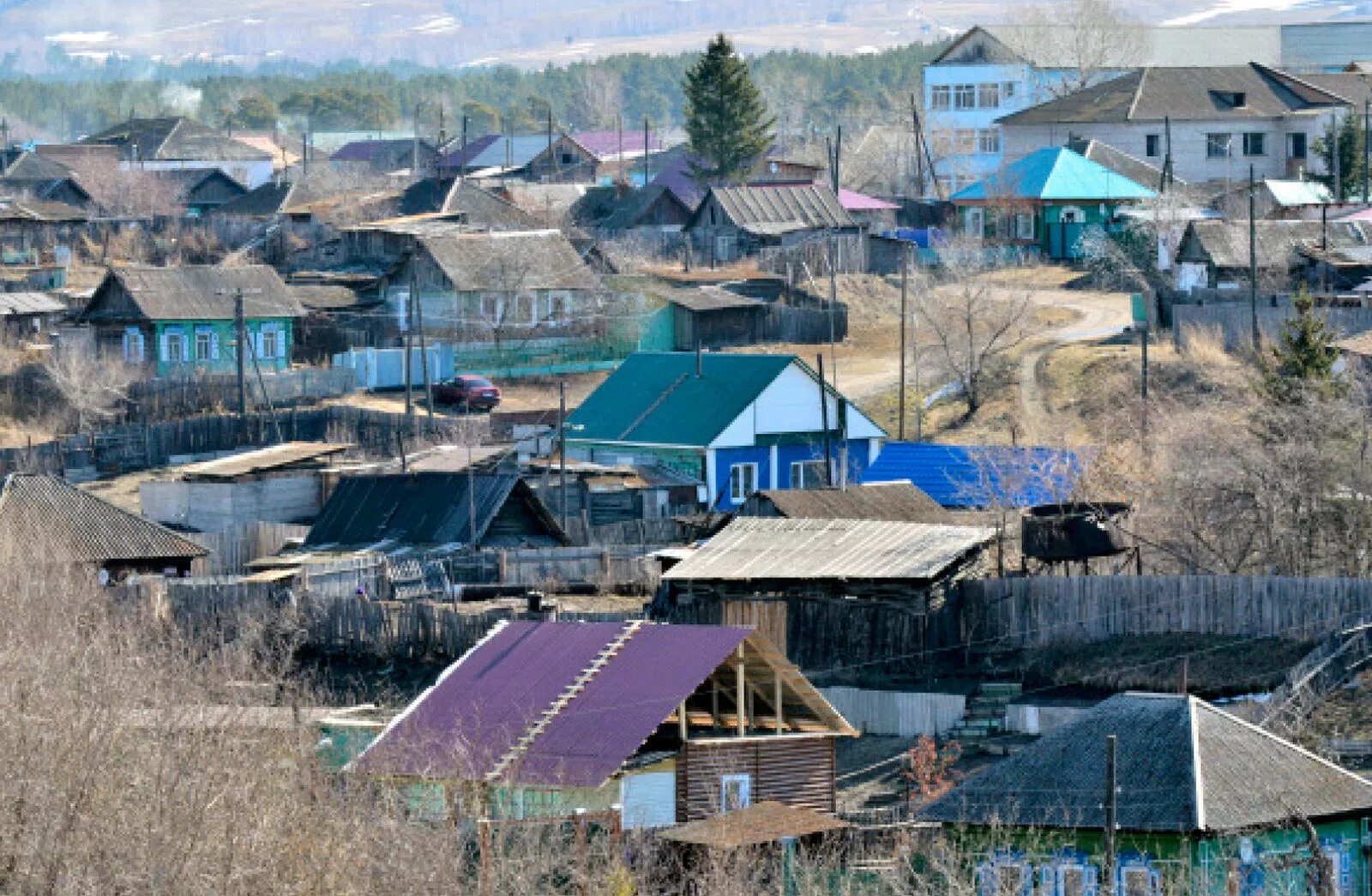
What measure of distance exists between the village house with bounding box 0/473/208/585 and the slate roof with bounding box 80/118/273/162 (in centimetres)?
6673

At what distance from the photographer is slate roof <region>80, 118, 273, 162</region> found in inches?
4070

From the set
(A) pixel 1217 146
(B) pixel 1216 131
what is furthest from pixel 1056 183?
(B) pixel 1216 131

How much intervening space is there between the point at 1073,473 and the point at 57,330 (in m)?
26.4

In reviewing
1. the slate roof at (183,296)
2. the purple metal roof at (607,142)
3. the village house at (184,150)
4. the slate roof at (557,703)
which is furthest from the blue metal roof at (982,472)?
the village house at (184,150)

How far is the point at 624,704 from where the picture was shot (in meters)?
24.5

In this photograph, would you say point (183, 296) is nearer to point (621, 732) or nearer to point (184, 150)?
point (621, 732)

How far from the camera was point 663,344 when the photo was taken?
56.2 meters

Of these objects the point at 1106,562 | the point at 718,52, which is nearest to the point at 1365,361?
the point at 1106,562

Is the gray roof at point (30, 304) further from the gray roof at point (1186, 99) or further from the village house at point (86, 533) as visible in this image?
the gray roof at point (1186, 99)

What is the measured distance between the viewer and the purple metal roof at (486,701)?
23969 millimetres

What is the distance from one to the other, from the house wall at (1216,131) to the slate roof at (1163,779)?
5288 centimetres

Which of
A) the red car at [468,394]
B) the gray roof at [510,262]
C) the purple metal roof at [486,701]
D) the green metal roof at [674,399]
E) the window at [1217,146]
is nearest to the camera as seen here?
the purple metal roof at [486,701]

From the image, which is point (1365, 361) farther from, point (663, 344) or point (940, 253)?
point (940, 253)

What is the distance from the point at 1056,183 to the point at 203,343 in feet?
69.8
